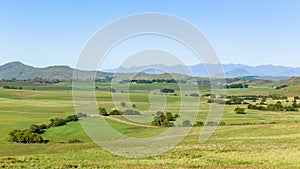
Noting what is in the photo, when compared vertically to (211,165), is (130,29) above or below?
above

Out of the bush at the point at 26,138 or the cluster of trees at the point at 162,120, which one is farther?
the cluster of trees at the point at 162,120

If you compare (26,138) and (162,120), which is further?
(162,120)

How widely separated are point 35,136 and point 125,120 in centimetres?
2147

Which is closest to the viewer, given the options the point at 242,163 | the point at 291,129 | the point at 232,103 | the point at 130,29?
the point at 130,29

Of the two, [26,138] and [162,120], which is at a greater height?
[162,120]

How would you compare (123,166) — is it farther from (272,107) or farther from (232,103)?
(232,103)

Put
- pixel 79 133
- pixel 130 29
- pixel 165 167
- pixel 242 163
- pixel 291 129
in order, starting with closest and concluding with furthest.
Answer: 1. pixel 130 29
2. pixel 165 167
3. pixel 242 163
4. pixel 291 129
5. pixel 79 133

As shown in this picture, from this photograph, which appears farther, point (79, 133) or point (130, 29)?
point (79, 133)

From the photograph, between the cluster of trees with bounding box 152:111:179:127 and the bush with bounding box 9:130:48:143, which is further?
the cluster of trees with bounding box 152:111:179:127

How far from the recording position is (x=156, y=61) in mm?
25297

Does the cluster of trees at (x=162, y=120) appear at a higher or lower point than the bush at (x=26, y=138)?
higher

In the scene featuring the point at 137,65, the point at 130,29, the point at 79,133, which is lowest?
the point at 79,133

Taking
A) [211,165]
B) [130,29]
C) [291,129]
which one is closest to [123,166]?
[211,165]

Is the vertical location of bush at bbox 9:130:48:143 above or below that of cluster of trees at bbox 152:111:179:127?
below
